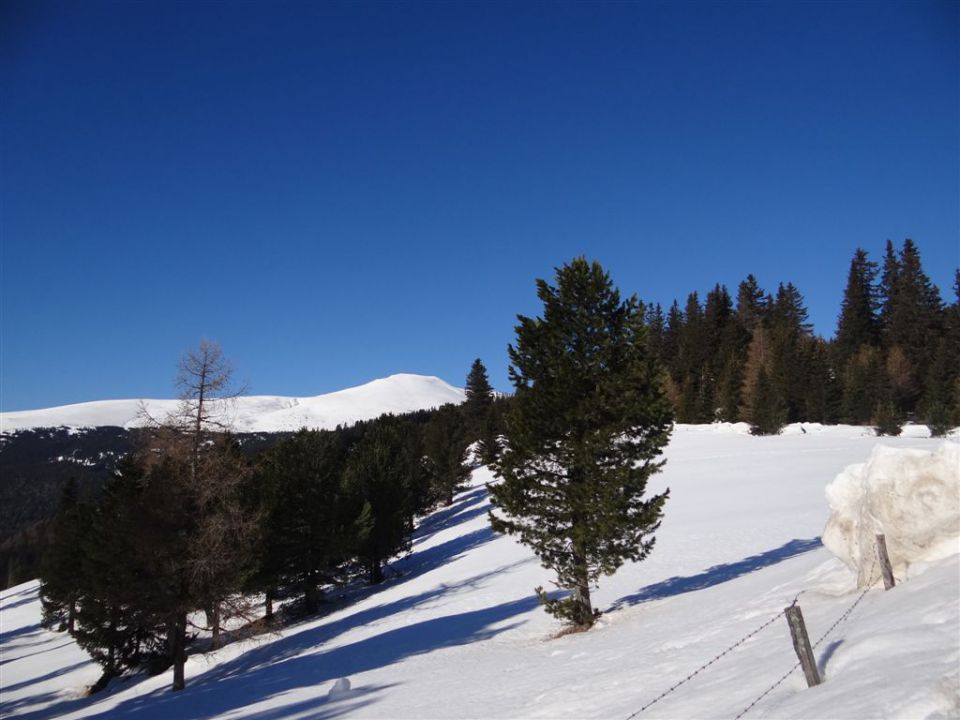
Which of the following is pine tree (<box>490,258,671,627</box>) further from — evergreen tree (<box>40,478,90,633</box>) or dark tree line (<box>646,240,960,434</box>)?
dark tree line (<box>646,240,960,434</box>)

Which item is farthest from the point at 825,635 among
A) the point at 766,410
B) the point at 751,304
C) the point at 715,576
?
the point at 751,304

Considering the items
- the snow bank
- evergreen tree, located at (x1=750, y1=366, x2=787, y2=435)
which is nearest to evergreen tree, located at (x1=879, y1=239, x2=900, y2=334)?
evergreen tree, located at (x1=750, y1=366, x2=787, y2=435)

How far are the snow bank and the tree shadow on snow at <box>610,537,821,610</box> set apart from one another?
8839 mm

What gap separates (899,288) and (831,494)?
85463 millimetres

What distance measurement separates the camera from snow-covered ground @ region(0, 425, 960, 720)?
21.5ft

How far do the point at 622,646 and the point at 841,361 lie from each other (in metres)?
73.5

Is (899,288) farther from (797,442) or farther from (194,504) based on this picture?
(194,504)

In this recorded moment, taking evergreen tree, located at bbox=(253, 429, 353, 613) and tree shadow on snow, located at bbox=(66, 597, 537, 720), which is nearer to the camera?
tree shadow on snow, located at bbox=(66, 597, 537, 720)

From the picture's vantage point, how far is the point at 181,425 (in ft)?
57.2

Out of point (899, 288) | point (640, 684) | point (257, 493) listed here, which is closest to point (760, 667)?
point (640, 684)

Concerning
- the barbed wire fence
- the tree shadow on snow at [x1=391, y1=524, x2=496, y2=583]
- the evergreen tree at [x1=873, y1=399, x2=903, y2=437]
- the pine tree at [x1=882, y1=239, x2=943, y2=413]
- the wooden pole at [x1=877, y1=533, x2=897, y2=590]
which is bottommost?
the tree shadow on snow at [x1=391, y1=524, x2=496, y2=583]

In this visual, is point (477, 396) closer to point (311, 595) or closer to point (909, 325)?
point (311, 595)

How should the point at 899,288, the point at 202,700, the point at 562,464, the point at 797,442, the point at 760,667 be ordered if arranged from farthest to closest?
the point at 899,288
the point at 797,442
the point at 202,700
the point at 562,464
the point at 760,667

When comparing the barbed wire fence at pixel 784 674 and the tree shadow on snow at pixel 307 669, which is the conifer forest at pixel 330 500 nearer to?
the tree shadow on snow at pixel 307 669
